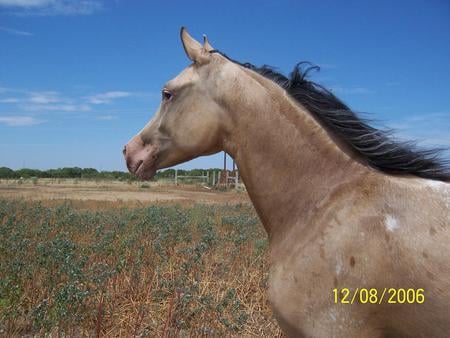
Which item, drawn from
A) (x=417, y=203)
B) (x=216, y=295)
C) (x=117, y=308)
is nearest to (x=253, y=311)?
(x=216, y=295)

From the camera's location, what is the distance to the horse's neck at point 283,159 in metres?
2.37

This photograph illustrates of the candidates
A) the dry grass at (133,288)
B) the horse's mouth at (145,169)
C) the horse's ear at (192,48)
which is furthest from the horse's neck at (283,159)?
the dry grass at (133,288)

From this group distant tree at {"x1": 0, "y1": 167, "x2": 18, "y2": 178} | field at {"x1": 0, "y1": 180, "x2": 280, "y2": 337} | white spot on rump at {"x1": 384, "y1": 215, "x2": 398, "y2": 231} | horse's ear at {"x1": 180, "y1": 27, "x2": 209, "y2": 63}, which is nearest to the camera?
white spot on rump at {"x1": 384, "y1": 215, "x2": 398, "y2": 231}

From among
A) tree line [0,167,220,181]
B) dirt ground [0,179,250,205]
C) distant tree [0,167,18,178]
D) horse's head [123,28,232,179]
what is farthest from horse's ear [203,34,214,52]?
distant tree [0,167,18,178]

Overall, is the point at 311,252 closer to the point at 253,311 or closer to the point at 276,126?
the point at 276,126

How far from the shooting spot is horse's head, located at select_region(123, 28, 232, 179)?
269 cm

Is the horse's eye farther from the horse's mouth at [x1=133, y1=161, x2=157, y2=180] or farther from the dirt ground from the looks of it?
the dirt ground

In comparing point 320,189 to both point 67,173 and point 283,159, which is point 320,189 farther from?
point 67,173

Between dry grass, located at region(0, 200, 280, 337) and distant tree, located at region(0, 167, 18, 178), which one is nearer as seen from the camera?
dry grass, located at region(0, 200, 280, 337)

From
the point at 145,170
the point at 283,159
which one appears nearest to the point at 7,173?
the point at 145,170

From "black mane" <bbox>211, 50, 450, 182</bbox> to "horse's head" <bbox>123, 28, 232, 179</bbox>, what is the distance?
8.5 inches

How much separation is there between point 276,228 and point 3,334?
2838mm
